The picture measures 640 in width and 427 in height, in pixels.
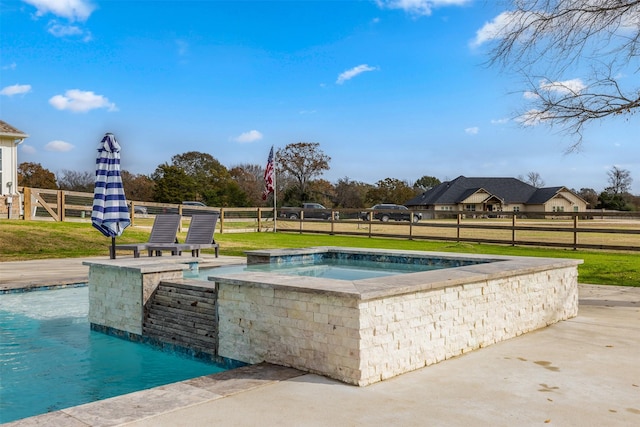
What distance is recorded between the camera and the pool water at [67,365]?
4020 mm

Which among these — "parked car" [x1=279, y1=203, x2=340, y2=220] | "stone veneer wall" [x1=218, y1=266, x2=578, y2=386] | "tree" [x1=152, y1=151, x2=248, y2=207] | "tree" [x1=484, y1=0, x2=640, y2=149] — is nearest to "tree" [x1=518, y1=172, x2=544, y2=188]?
"parked car" [x1=279, y1=203, x2=340, y2=220]

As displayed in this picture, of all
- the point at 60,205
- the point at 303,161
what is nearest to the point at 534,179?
the point at 303,161

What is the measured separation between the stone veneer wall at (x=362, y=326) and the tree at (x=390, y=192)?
46.6 m

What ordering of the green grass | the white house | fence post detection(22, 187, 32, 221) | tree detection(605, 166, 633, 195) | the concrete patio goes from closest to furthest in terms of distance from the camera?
the concrete patio
the green grass
fence post detection(22, 187, 32, 221)
the white house
tree detection(605, 166, 633, 195)

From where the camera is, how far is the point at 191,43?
17531 millimetres

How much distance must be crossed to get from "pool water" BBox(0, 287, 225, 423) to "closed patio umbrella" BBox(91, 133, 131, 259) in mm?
1262

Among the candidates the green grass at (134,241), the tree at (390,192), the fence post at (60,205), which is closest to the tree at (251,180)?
the tree at (390,192)

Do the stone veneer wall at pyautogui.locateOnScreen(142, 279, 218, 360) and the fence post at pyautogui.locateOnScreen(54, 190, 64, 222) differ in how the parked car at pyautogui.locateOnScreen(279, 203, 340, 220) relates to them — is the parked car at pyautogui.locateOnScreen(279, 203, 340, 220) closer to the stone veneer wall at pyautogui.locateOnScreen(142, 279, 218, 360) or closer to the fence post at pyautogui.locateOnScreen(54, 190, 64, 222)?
the fence post at pyautogui.locateOnScreen(54, 190, 64, 222)

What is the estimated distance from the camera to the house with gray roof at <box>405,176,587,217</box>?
56812 millimetres

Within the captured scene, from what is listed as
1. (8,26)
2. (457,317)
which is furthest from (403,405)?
(8,26)

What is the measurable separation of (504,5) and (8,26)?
1611 cm

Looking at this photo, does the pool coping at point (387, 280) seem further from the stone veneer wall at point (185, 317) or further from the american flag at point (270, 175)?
the american flag at point (270, 175)

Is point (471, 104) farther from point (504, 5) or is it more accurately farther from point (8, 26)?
point (8, 26)

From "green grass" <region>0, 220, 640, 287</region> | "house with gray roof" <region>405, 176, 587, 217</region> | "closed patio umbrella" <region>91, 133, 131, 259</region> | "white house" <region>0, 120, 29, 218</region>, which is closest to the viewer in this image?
"closed patio umbrella" <region>91, 133, 131, 259</region>
